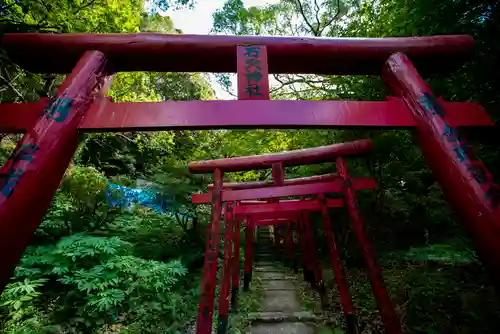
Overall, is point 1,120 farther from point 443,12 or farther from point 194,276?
point 194,276

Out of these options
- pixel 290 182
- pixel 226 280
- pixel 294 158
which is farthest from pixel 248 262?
pixel 294 158

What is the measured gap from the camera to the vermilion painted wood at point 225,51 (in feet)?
6.33

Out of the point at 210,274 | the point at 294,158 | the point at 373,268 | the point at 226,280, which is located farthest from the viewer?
the point at 226,280

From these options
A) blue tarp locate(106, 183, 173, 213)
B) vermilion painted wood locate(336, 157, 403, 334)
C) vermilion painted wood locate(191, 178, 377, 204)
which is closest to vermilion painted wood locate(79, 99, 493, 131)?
vermilion painted wood locate(336, 157, 403, 334)

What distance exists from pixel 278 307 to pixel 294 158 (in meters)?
4.49

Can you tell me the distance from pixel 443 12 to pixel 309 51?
2408 mm

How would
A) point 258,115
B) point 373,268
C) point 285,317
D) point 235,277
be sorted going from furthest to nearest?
point 235,277
point 285,317
point 373,268
point 258,115

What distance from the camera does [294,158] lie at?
485cm

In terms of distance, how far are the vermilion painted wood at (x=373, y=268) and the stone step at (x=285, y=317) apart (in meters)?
2.67

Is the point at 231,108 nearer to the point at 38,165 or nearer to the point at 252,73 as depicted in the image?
the point at 252,73

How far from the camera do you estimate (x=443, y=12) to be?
330 cm

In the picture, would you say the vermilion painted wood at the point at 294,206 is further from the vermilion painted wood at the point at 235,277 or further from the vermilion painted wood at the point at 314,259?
the vermilion painted wood at the point at 314,259

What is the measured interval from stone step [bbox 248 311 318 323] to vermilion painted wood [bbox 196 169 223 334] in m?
2.57

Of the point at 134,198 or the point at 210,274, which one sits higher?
the point at 134,198
